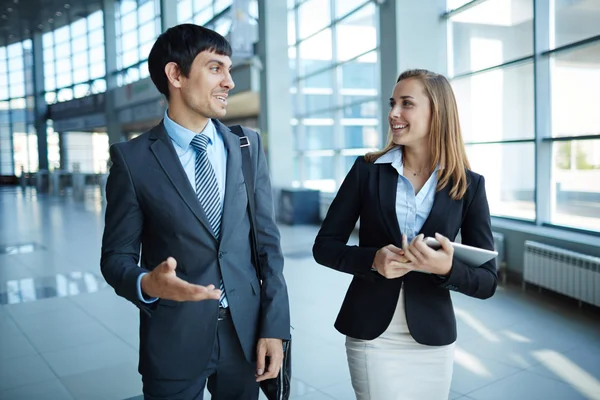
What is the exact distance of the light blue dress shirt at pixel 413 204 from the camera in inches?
69.8

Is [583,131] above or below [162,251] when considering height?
above

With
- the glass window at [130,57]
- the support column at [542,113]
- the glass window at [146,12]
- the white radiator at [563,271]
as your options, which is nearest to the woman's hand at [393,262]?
the white radiator at [563,271]

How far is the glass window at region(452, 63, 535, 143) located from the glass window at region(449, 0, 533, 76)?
0.60 feet

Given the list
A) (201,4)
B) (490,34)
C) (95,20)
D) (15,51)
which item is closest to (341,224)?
(490,34)

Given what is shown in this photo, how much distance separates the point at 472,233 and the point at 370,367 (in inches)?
22.2

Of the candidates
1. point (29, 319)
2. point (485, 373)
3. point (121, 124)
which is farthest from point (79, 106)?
point (485, 373)

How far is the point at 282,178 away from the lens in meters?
12.7

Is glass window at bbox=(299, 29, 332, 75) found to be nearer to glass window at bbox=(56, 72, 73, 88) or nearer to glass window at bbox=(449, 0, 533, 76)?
glass window at bbox=(449, 0, 533, 76)

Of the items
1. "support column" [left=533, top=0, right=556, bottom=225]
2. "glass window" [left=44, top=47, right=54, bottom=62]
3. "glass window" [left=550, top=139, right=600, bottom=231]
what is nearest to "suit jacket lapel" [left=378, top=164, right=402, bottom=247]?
"glass window" [left=550, top=139, right=600, bottom=231]

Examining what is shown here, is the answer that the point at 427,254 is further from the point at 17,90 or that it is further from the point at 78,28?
the point at 17,90

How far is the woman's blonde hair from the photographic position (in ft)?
5.73

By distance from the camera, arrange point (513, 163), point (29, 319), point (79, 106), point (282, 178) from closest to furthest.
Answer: point (29, 319) < point (513, 163) < point (282, 178) < point (79, 106)

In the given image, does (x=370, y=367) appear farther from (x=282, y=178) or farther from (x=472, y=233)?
(x=282, y=178)

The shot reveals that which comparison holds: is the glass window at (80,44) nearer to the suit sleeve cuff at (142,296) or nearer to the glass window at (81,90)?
the glass window at (81,90)
